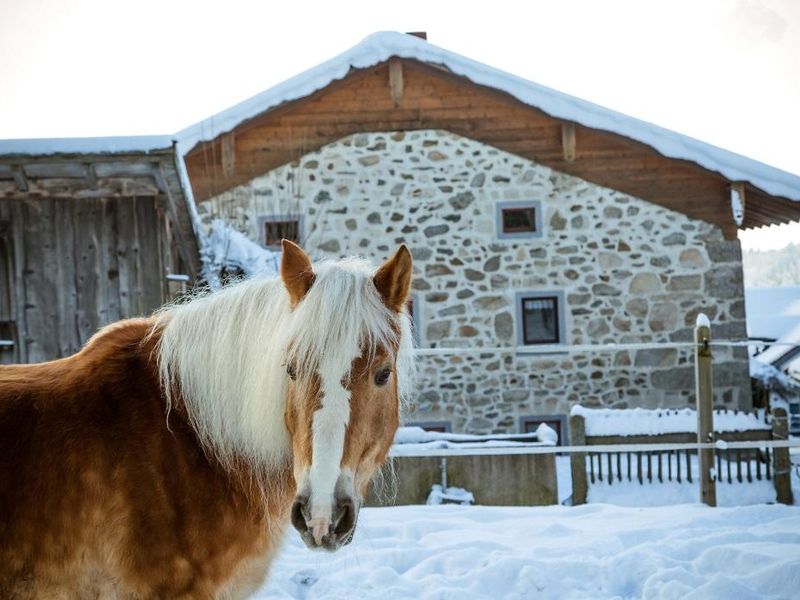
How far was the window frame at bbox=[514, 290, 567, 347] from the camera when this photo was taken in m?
12.1

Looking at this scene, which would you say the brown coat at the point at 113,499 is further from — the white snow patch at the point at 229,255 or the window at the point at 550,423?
the window at the point at 550,423

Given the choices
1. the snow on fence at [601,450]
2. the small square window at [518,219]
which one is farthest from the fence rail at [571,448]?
the small square window at [518,219]

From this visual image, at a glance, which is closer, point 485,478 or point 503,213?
point 485,478

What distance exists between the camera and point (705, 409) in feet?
20.4

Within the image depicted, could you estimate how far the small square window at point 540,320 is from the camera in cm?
Result: 1220

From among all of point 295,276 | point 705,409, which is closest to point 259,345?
point 295,276

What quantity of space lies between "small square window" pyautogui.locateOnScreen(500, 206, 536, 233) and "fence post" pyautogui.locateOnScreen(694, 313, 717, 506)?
6.19 metres

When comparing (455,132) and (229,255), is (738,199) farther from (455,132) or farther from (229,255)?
(229,255)

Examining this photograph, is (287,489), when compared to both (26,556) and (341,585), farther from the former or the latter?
(341,585)

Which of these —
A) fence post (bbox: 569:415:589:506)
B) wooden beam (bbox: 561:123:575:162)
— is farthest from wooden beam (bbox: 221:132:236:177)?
fence post (bbox: 569:415:589:506)

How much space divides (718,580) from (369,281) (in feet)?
7.89

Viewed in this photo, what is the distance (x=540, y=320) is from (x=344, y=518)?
10359 mm

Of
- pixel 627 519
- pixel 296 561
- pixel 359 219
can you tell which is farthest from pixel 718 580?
pixel 359 219

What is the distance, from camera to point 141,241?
255 inches
